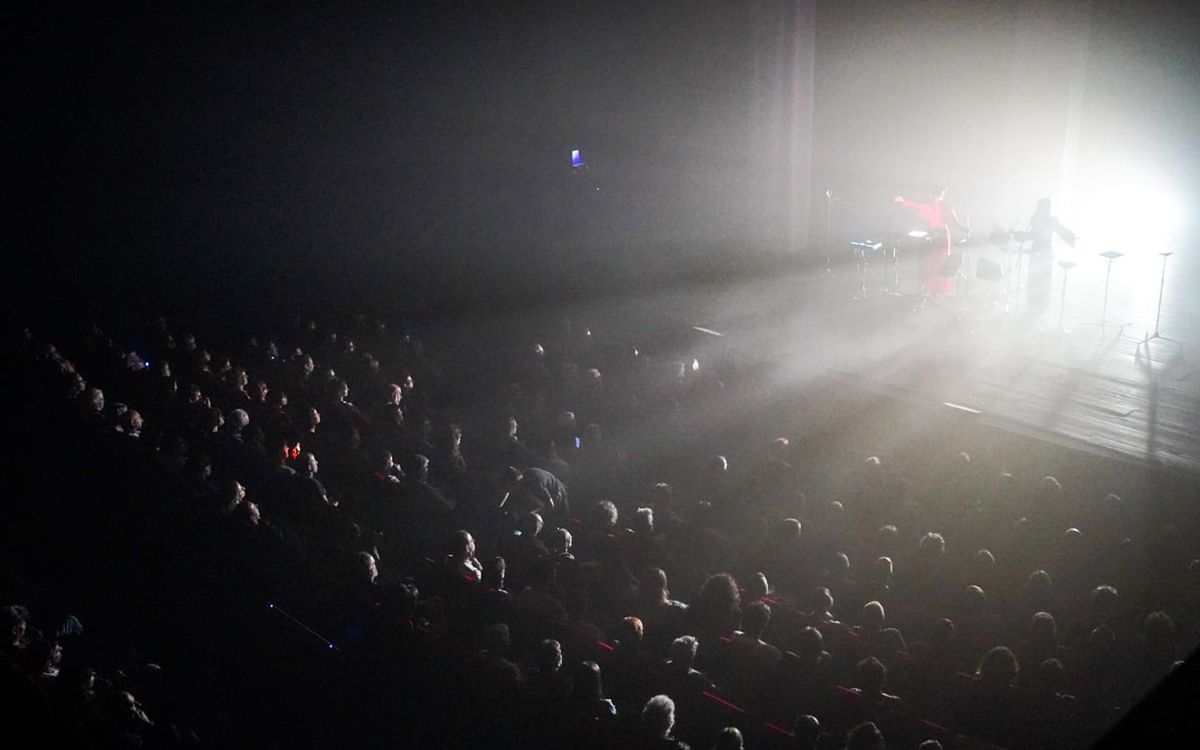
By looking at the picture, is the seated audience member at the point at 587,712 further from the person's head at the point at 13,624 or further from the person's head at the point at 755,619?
the person's head at the point at 13,624

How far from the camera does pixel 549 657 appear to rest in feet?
10.7

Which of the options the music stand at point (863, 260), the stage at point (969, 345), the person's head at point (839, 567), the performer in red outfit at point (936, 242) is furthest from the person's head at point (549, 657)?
the performer in red outfit at point (936, 242)

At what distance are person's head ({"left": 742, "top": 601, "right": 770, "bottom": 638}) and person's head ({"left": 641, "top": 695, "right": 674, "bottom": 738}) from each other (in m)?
0.77

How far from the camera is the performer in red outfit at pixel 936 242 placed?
34.2 ft

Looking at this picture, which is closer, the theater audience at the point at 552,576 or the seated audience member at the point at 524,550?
the theater audience at the point at 552,576

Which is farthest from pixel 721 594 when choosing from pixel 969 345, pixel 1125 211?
pixel 1125 211

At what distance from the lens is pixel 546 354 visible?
7.94 meters

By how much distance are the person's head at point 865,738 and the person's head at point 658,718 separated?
0.62m

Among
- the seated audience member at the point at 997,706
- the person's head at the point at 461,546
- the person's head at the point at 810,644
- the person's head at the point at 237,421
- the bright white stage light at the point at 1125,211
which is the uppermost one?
the bright white stage light at the point at 1125,211

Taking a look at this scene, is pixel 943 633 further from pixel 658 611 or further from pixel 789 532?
pixel 658 611

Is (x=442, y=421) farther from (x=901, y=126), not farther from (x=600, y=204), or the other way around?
(x=901, y=126)

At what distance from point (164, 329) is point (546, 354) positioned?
3.36 meters

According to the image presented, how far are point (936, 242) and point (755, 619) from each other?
26.4ft

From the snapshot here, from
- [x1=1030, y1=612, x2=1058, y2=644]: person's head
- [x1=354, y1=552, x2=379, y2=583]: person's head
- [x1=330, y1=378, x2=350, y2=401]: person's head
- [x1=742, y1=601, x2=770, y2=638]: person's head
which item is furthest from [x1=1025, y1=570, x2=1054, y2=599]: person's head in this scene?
[x1=330, y1=378, x2=350, y2=401]: person's head
